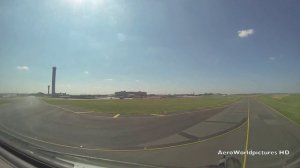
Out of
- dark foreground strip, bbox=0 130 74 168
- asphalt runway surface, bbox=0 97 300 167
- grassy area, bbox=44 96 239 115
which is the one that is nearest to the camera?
dark foreground strip, bbox=0 130 74 168

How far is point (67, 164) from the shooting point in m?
2.42

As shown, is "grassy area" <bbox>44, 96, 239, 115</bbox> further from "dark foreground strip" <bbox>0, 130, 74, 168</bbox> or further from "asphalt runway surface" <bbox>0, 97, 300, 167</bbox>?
"dark foreground strip" <bbox>0, 130, 74, 168</bbox>

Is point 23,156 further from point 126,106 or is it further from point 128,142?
point 126,106

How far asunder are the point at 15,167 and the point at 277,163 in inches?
118

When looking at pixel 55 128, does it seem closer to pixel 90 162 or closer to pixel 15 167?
pixel 15 167

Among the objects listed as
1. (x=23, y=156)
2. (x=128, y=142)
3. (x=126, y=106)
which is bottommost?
(x=126, y=106)

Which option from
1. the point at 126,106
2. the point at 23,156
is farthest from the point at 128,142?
the point at 126,106

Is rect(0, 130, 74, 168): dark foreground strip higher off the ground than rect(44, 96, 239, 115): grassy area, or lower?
higher

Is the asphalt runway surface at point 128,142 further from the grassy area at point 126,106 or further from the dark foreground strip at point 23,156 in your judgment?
the grassy area at point 126,106

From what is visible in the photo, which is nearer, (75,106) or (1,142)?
(1,142)

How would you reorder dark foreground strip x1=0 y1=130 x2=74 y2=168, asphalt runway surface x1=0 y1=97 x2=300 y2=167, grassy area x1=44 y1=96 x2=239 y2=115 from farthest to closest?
grassy area x1=44 y1=96 x2=239 y2=115 → asphalt runway surface x1=0 y1=97 x2=300 y2=167 → dark foreground strip x1=0 y1=130 x2=74 y2=168

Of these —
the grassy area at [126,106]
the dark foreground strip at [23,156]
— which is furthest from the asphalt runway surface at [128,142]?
the grassy area at [126,106]

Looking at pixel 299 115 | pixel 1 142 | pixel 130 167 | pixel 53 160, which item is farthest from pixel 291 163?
pixel 299 115

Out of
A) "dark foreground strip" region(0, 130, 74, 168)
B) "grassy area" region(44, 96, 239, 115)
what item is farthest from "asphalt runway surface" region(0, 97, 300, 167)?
"grassy area" region(44, 96, 239, 115)
